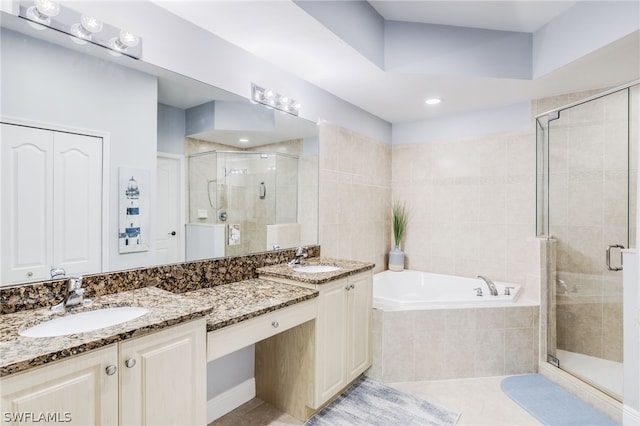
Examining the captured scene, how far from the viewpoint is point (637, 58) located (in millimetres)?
2262

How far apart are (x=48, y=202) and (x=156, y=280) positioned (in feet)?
1.97

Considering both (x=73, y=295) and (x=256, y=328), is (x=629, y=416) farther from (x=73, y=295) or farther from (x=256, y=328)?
(x=73, y=295)

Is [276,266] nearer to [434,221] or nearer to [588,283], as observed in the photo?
[434,221]

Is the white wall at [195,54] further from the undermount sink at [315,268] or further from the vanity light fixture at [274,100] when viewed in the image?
the undermount sink at [315,268]

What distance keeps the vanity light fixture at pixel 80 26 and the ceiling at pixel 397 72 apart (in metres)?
0.32

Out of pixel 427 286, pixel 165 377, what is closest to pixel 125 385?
pixel 165 377

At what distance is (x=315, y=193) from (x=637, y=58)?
7.94 feet

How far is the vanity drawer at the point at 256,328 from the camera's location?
1.43 m

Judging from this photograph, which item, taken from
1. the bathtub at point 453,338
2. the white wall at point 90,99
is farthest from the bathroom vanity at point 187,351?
the white wall at point 90,99

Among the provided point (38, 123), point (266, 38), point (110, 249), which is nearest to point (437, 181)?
point (266, 38)

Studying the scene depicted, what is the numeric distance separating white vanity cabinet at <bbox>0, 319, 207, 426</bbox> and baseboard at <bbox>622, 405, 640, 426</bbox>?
7.79 feet

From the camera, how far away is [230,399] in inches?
85.6

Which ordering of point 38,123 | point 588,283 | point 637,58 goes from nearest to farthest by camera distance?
point 38,123 → point 637,58 → point 588,283

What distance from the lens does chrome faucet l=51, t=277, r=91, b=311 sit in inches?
53.0
